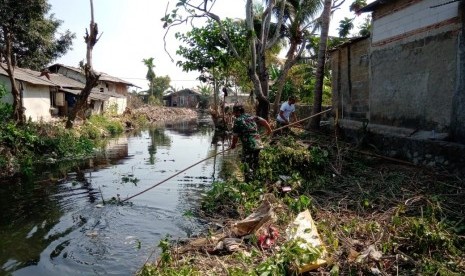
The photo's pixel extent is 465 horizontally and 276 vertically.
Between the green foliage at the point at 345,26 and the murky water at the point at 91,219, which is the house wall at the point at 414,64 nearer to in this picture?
the murky water at the point at 91,219

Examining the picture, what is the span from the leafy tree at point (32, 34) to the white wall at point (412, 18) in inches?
725

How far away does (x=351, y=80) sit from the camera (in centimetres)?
1173

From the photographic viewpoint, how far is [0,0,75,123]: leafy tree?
2159cm

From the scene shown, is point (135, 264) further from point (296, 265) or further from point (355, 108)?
point (355, 108)

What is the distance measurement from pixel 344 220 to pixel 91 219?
4815 mm

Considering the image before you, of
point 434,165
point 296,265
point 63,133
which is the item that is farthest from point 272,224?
point 63,133

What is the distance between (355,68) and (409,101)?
3058mm

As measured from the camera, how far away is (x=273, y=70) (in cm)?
2639

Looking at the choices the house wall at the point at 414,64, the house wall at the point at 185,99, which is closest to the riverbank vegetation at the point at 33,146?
the house wall at the point at 414,64

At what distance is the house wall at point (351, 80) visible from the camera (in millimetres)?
10867

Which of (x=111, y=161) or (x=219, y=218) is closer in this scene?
(x=219, y=218)

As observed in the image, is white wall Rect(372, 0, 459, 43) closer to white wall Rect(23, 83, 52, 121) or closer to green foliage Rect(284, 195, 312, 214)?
green foliage Rect(284, 195, 312, 214)

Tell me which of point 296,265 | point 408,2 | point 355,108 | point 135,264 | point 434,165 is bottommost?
point 135,264

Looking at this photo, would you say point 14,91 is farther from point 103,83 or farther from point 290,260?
point 103,83
